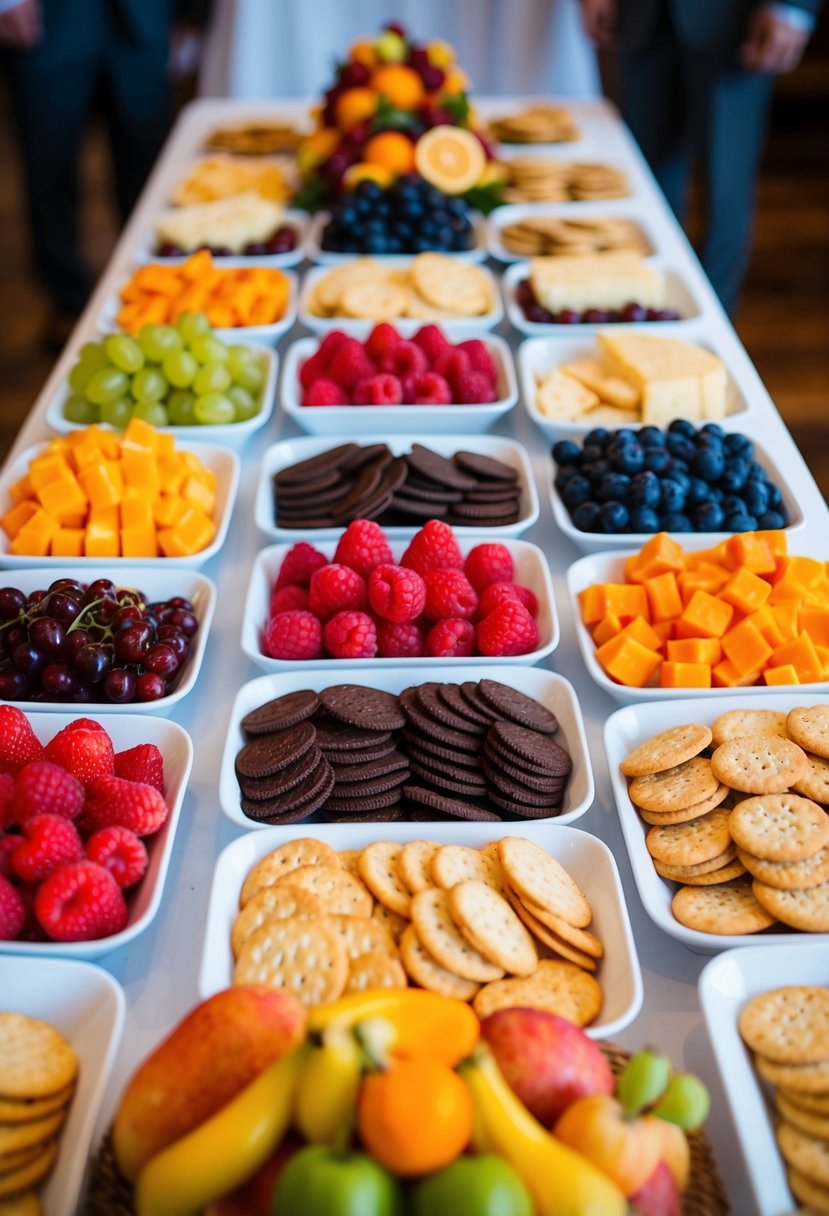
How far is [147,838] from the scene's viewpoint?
1.11m

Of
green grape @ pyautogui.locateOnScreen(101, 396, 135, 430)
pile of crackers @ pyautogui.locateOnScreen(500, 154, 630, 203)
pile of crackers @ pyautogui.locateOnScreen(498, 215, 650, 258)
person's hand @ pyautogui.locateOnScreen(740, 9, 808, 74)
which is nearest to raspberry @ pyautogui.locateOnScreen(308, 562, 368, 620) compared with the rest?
green grape @ pyautogui.locateOnScreen(101, 396, 135, 430)

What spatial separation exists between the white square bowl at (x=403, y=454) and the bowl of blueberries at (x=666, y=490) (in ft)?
0.17

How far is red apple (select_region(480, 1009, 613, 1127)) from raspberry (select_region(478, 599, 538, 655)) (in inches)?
22.4

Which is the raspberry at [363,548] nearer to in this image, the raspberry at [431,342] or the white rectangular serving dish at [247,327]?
the raspberry at [431,342]

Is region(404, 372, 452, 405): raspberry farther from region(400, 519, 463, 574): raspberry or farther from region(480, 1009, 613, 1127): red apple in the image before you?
region(480, 1009, 613, 1127): red apple

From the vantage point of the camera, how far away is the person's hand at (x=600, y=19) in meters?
3.05

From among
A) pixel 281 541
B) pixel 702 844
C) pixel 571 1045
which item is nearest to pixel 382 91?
pixel 281 541

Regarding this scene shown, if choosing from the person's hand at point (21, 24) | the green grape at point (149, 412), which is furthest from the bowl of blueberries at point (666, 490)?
the person's hand at point (21, 24)

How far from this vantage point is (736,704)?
124cm

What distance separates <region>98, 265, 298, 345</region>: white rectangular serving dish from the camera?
201 centimetres

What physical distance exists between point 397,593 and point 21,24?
259 centimetres

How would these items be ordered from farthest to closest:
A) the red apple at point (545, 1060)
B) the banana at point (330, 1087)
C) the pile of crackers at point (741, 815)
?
the pile of crackers at point (741, 815) < the red apple at point (545, 1060) < the banana at point (330, 1087)

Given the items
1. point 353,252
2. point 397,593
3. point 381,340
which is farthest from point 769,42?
point 397,593

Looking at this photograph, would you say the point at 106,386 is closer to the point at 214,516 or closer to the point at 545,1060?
the point at 214,516
